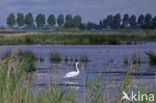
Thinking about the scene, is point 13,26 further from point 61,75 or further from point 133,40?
point 61,75

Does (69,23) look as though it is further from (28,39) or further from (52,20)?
(28,39)

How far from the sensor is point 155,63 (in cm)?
2519

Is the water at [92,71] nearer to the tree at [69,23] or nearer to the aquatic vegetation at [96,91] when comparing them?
the aquatic vegetation at [96,91]

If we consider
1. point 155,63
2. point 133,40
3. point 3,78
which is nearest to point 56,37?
point 133,40

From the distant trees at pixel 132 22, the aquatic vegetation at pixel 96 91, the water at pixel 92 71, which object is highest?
the aquatic vegetation at pixel 96 91

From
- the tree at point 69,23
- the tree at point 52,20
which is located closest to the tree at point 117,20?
the tree at point 69,23

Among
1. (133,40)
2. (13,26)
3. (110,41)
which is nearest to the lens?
(110,41)

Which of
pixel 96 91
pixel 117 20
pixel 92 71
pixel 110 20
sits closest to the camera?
pixel 96 91

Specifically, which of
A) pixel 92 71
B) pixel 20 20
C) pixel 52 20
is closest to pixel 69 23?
pixel 52 20

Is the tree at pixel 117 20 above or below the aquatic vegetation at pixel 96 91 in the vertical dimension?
below

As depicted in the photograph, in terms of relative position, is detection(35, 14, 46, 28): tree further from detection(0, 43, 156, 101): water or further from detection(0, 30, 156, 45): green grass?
detection(0, 43, 156, 101): water

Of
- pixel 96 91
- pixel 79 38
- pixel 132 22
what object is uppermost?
pixel 96 91

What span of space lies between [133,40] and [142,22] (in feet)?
303

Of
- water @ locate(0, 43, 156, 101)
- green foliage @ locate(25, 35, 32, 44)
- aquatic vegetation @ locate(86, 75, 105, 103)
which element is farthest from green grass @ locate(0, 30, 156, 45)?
aquatic vegetation @ locate(86, 75, 105, 103)
